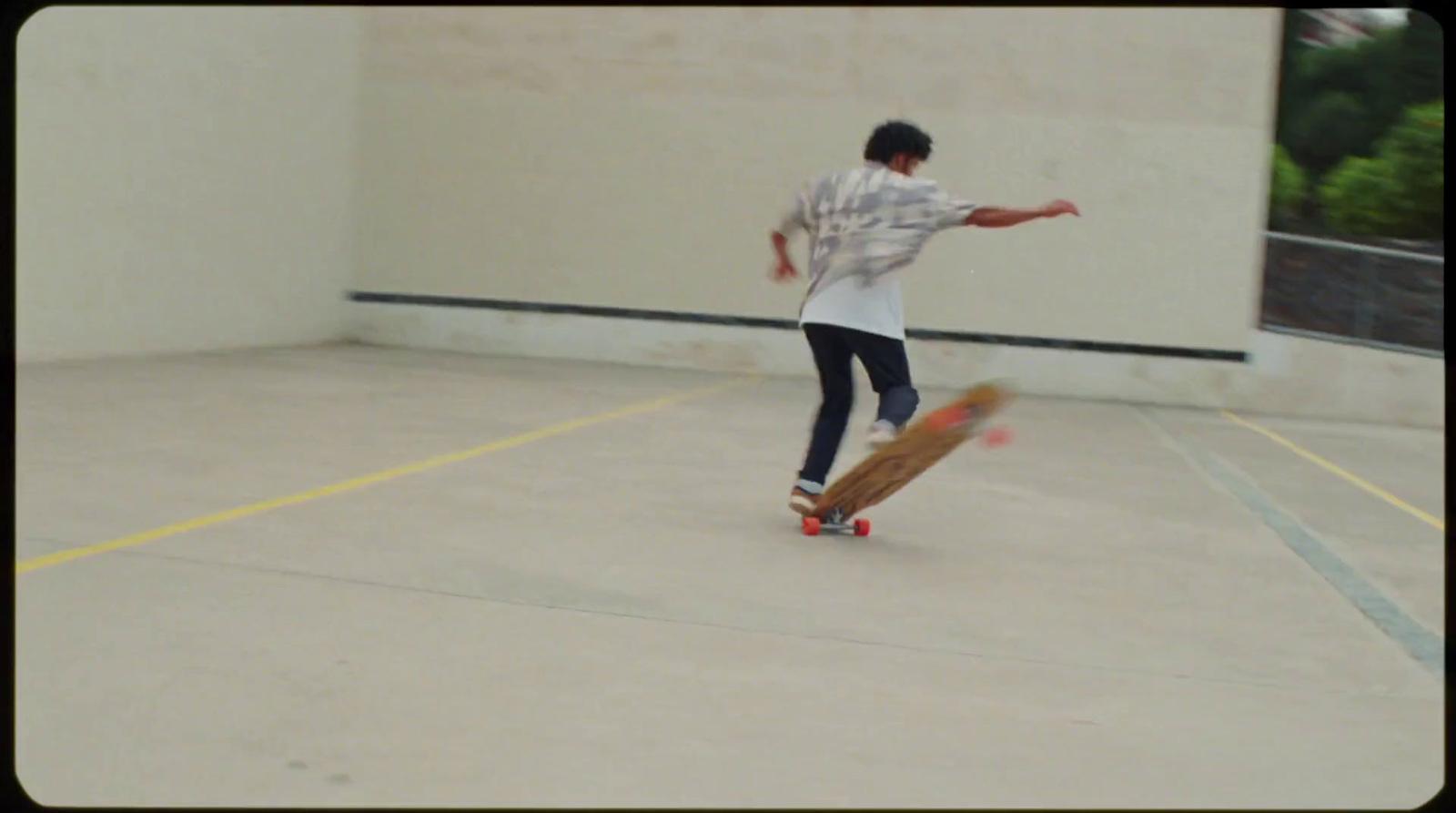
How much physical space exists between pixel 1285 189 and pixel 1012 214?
27962 mm

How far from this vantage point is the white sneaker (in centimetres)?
660

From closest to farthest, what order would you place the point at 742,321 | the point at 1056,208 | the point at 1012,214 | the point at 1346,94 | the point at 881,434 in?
the point at 1056,208, the point at 1012,214, the point at 881,434, the point at 742,321, the point at 1346,94

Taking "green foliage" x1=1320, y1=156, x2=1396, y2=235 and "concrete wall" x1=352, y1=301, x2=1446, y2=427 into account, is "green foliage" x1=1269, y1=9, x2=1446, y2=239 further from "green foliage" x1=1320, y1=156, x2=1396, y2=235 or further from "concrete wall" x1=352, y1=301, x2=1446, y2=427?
"concrete wall" x1=352, y1=301, x2=1446, y2=427

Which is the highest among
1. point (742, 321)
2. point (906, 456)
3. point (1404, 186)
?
point (1404, 186)

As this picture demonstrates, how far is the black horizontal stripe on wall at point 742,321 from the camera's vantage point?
1583cm

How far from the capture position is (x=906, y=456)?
21.4 ft

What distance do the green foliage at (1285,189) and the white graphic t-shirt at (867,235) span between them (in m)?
25.8

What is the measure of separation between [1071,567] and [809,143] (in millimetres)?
10269

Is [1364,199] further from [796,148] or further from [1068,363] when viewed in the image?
[796,148]

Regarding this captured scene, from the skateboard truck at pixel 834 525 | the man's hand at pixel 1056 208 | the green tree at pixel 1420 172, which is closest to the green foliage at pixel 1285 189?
the green tree at pixel 1420 172

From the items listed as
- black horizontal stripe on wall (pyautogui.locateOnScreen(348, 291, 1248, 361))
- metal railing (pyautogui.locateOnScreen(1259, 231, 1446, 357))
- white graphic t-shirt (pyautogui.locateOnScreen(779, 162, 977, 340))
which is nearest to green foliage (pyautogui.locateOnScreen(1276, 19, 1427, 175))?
metal railing (pyautogui.locateOnScreen(1259, 231, 1446, 357))

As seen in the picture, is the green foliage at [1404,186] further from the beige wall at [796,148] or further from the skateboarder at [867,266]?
the skateboarder at [867,266]

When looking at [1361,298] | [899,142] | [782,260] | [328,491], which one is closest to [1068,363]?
[1361,298]

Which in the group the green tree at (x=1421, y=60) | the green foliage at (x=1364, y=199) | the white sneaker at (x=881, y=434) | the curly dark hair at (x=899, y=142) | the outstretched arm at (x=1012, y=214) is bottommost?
the white sneaker at (x=881, y=434)
